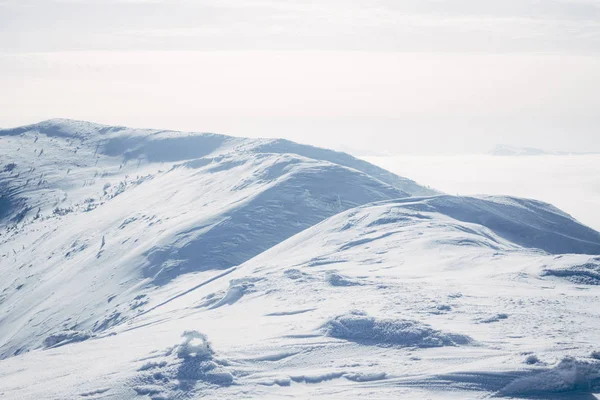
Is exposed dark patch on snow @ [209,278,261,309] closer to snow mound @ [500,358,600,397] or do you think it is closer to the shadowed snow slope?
the shadowed snow slope

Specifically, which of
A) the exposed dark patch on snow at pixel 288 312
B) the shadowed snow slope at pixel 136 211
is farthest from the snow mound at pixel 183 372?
the shadowed snow slope at pixel 136 211

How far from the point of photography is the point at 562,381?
1644 cm


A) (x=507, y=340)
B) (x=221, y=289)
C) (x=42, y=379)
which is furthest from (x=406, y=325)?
(x=221, y=289)

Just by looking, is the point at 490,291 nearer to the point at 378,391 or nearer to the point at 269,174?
the point at 378,391

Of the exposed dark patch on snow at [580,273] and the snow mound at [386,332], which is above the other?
Result: the exposed dark patch on snow at [580,273]

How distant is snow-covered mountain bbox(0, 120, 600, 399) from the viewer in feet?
61.3

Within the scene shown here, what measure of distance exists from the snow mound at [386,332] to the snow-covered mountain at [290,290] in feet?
0.18

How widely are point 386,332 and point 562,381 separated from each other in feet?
17.9

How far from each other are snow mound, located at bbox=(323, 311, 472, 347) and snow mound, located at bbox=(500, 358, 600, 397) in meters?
3.04

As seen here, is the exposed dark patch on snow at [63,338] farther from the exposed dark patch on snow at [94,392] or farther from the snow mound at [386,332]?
the snow mound at [386,332]

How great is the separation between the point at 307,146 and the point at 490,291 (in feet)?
206

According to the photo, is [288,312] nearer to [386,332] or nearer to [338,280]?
[338,280]

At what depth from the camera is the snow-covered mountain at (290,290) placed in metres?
18.7

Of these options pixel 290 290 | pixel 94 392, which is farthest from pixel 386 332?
pixel 290 290
